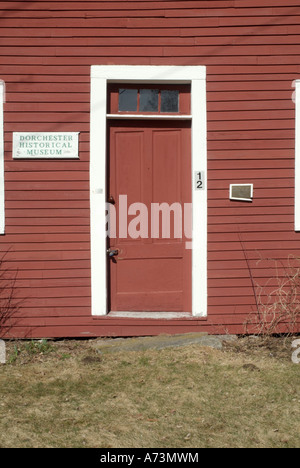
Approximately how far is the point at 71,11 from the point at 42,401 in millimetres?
4046

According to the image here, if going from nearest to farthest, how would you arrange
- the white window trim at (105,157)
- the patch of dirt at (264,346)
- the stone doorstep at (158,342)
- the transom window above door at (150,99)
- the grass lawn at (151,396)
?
the grass lawn at (151,396) < the patch of dirt at (264,346) < the stone doorstep at (158,342) < the white window trim at (105,157) < the transom window above door at (150,99)

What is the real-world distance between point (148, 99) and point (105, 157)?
83cm

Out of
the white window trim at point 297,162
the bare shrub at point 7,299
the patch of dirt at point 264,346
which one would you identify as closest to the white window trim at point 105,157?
the patch of dirt at point 264,346

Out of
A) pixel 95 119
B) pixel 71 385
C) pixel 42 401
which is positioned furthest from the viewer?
pixel 95 119

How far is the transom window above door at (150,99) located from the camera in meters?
5.76

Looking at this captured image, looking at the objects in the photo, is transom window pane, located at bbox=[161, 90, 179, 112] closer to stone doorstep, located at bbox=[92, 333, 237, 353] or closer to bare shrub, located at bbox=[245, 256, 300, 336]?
bare shrub, located at bbox=[245, 256, 300, 336]

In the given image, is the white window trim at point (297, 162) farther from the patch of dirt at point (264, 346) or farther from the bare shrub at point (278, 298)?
the patch of dirt at point (264, 346)

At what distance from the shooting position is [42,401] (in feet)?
14.1

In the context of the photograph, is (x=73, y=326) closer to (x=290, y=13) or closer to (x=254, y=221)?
(x=254, y=221)

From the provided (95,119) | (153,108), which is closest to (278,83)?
(153,108)

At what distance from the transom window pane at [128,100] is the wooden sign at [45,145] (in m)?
0.62
